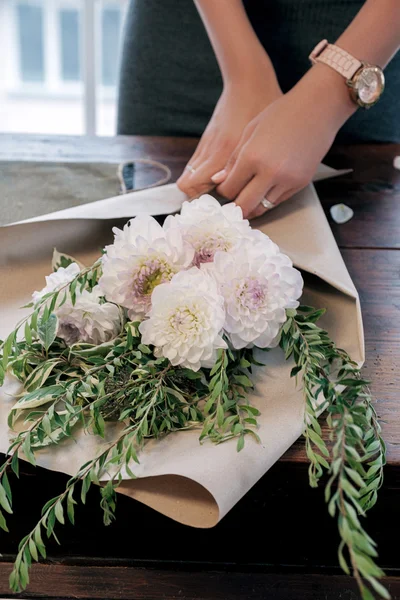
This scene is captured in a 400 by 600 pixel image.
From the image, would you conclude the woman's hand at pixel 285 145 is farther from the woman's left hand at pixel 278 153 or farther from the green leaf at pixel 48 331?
the green leaf at pixel 48 331

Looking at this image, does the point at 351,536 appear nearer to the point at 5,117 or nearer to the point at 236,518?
the point at 236,518

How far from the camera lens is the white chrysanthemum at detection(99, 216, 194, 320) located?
0.54 m

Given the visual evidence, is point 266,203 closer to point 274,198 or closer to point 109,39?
point 274,198

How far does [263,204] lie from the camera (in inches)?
32.4

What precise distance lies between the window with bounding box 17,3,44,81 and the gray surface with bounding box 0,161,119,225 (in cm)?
206

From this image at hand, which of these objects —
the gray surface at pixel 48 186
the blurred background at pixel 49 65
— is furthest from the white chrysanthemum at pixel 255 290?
the blurred background at pixel 49 65

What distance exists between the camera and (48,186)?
3.18 feet

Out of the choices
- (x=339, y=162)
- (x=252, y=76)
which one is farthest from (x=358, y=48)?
(x=339, y=162)

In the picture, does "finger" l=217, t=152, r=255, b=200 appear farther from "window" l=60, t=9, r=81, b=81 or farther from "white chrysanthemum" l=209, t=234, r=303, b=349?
"window" l=60, t=9, r=81, b=81

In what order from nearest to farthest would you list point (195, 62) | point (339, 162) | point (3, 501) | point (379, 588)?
point (379, 588), point (3, 501), point (339, 162), point (195, 62)

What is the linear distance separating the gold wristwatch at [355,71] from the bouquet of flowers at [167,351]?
0.38 m

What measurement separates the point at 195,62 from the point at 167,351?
903 mm

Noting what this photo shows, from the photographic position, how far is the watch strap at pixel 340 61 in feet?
2.79

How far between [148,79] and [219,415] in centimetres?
95
